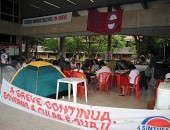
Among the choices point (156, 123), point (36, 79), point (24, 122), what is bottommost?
point (24, 122)

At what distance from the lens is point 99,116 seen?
3.71 m

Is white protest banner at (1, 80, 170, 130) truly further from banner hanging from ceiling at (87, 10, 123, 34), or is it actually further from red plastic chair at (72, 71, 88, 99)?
banner hanging from ceiling at (87, 10, 123, 34)

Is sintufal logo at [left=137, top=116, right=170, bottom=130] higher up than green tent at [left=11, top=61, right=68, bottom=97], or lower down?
lower down

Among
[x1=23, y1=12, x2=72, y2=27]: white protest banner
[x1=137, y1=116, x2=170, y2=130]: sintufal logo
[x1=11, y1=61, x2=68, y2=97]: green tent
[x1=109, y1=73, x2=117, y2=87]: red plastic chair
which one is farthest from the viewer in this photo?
[x1=23, y1=12, x2=72, y2=27]: white protest banner

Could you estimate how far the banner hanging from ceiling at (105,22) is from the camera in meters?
12.4

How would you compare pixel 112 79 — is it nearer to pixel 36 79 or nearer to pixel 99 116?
pixel 36 79

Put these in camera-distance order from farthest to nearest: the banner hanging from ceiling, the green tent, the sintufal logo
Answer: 1. the banner hanging from ceiling
2. the green tent
3. the sintufal logo

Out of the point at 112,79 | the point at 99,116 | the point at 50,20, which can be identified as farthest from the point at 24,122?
the point at 50,20

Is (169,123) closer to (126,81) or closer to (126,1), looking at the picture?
(126,81)

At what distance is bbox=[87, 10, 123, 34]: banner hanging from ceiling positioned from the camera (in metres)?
12.4

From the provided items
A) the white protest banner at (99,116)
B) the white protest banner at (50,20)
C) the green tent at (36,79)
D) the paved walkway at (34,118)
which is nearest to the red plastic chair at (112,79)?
the paved walkway at (34,118)

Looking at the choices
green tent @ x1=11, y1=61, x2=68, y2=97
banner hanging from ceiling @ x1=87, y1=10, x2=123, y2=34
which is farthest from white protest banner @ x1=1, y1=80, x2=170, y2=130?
banner hanging from ceiling @ x1=87, y1=10, x2=123, y2=34

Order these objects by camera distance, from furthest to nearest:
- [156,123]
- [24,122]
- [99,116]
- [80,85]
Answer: [80,85]
[24,122]
[99,116]
[156,123]

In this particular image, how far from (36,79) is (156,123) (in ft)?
13.9
